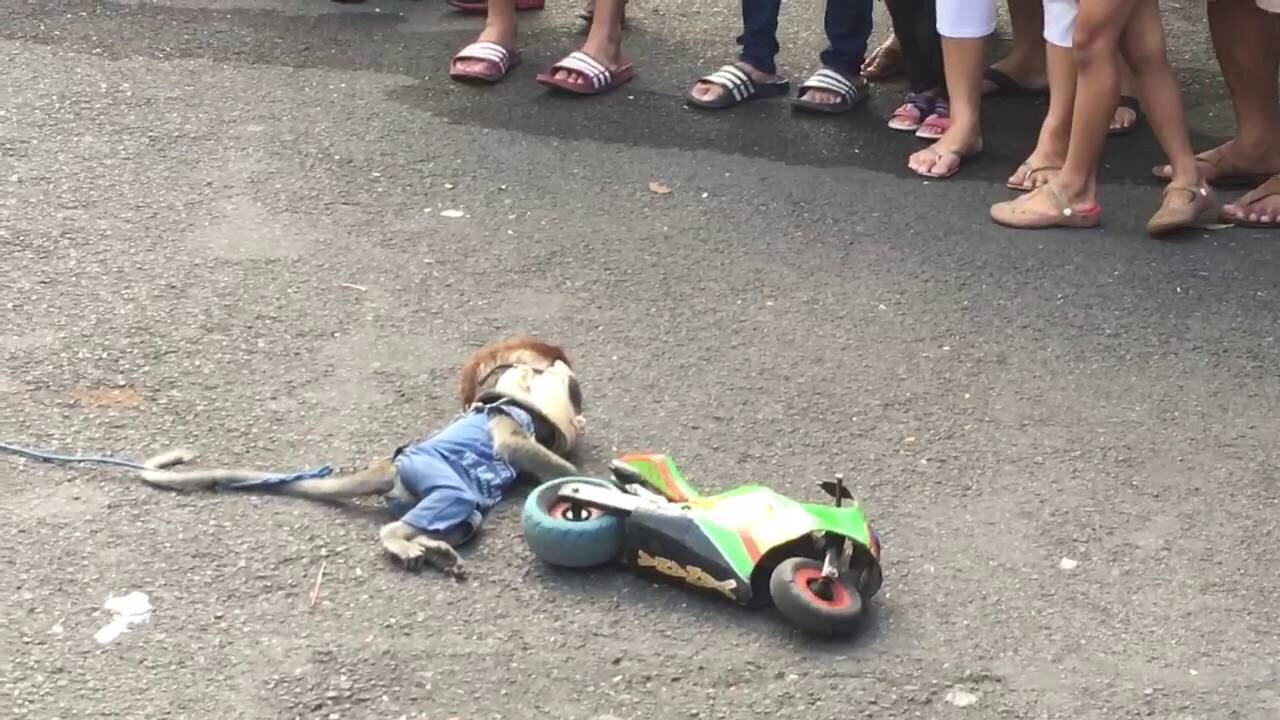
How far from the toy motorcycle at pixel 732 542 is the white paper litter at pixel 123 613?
704mm

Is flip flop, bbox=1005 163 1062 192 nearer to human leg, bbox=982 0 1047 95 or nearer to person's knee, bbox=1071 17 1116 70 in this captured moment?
person's knee, bbox=1071 17 1116 70

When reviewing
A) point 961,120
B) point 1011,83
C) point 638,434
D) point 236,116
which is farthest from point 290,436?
point 1011,83

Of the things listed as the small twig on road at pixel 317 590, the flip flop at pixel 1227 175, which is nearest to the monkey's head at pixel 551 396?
the small twig on road at pixel 317 590

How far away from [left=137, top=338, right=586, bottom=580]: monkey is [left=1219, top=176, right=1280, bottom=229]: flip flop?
92.4 inches

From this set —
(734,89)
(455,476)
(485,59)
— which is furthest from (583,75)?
(455,476)

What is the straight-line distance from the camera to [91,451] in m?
3.26

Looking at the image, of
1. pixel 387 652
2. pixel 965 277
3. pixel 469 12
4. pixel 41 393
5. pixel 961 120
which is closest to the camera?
pixel 387 652

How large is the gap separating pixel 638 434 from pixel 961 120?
87.5 inches

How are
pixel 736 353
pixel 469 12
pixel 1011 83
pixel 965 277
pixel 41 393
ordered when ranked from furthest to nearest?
pixel 469 12 < pixel 1011 83 < pixel 965 277 < pixel 736 353 < pixel 41 393

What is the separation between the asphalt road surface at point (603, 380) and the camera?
8.77ft

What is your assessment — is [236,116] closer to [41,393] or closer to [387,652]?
[41,393]

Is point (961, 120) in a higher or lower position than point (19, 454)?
higher

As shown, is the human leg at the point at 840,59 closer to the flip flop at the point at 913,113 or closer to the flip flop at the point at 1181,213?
the flip flop at the point at 913,113

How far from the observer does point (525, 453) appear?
3.13 m
